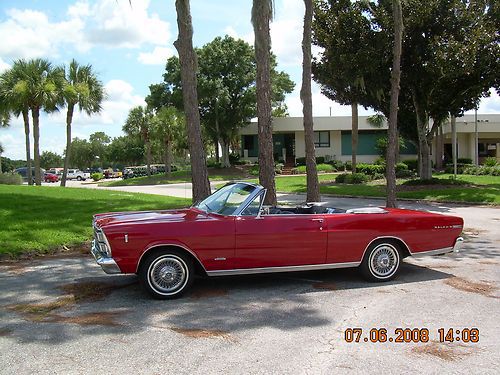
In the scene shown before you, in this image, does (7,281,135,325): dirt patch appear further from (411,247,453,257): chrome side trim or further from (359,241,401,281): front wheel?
(411,247,453,257): chrome side trim

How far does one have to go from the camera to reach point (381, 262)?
265 inches

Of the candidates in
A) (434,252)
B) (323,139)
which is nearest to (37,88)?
(434,252)

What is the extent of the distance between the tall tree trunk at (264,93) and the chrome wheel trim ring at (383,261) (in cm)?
512

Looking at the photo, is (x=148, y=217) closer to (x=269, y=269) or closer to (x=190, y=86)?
(x=269, y=269)

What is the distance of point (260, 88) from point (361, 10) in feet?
43.0

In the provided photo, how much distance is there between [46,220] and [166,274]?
656 cm

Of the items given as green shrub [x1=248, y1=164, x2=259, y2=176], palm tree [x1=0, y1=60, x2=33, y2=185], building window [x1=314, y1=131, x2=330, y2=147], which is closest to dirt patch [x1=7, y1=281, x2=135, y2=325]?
palm tree [x1=0, y1=60, x2=33, y2=185]

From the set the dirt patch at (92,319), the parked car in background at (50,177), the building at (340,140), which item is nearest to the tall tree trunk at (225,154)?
the building at (340,140)

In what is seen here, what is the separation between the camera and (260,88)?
39.2 ft

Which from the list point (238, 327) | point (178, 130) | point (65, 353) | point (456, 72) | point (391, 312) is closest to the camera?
point (65, 353)

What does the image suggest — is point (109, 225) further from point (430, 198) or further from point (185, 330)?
point (430, 198)

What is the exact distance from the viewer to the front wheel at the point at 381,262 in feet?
21.9

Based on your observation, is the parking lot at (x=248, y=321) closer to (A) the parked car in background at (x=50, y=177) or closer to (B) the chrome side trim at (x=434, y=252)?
(B) the chrome side trim at (x=434, y=252)

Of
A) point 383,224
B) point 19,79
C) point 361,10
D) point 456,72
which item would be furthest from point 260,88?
point 19,79
